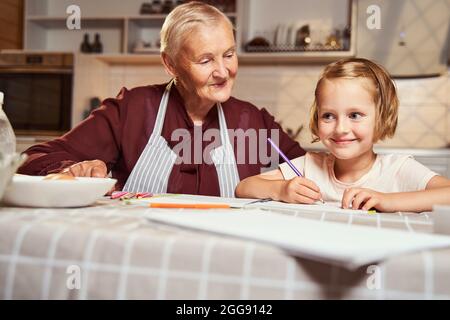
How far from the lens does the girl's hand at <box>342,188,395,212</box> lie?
3.11 feet

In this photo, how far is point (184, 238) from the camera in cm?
52

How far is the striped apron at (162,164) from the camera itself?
140cm

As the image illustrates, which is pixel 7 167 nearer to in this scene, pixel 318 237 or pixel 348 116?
pixel 318 237

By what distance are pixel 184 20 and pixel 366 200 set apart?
2.63 feet

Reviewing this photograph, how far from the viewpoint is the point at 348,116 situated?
1231 millimetres

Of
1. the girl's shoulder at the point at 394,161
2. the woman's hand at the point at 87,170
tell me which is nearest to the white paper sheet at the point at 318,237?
the woman's hand at the point at 87,170

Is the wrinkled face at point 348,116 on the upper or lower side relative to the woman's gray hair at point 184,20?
lower

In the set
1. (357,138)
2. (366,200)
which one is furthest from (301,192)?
(357,138)

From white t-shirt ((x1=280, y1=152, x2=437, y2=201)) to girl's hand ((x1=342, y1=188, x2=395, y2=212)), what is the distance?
28cm

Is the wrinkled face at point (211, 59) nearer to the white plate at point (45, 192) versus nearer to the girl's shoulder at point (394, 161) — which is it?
the girl's shoulder at point (394, 161)

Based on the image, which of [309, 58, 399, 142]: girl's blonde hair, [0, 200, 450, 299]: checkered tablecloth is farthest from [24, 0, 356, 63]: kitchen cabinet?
[0, 200, 450, 299]: checkered tablecloth

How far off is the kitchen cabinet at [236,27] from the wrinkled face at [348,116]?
2114 millimetres

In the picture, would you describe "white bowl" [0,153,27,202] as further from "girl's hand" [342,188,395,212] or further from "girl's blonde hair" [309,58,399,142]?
"girl's blonde hair" [309,58,399,142]
